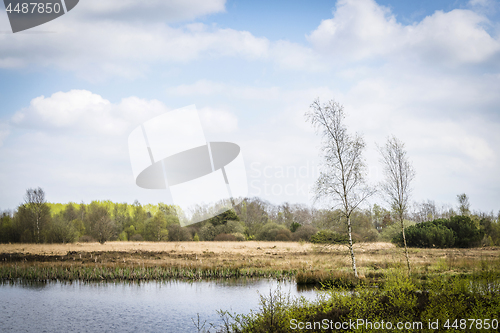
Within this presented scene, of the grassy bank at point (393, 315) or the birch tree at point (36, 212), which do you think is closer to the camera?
the grassy bank at point (393, 315)

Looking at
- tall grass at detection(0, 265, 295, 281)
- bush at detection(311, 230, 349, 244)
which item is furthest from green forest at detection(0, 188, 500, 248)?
tall grass at detection(0, 265, 295, 281)

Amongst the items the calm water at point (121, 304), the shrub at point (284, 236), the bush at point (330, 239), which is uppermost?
the bush at point (330, 239)

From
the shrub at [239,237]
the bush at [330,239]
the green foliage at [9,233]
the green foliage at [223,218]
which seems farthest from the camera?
the green foliage at [223,218]

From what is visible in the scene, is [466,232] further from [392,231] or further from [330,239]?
[330,239]

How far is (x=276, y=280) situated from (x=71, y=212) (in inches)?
3138

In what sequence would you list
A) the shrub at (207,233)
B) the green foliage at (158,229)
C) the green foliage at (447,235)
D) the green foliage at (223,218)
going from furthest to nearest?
1. the green foliage at (223,218)
2. the green foliage at (158,229)
3. the shrub at (207,233)
4. the green foliage at (447,235)

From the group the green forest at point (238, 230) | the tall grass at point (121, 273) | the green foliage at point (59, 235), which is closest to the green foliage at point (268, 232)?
the green forest at point (238, 230)

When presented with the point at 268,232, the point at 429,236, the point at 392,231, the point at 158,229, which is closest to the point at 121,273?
the point at 429,236

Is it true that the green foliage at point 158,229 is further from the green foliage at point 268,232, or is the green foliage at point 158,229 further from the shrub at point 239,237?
the green foliage at point 268,232

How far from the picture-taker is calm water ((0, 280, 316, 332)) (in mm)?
12953

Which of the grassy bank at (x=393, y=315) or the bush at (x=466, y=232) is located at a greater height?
the grassy bank at (x=393, y=315)

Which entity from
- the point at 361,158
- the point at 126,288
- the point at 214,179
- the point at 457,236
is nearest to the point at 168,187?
the point at 214,179

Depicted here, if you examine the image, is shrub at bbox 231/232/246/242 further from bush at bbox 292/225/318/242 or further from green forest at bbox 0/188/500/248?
bush at bbox 292/225/318/242

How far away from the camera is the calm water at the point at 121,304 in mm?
12953
